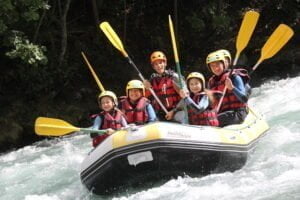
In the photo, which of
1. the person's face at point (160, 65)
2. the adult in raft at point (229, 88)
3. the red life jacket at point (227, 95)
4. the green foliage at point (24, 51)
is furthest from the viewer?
the green foliage at point (24, 51)

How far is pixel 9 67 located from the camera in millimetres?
11914

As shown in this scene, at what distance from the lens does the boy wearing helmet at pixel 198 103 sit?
6.46 metres

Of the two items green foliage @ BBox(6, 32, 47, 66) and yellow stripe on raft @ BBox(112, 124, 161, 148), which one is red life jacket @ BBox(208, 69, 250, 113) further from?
green foliage @ BBox(6, 32, 47, 66)

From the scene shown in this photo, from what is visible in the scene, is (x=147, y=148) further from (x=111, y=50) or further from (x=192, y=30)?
(x=192, y=30)

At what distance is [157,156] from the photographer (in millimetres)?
5824

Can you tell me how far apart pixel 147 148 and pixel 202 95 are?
1.13 metres

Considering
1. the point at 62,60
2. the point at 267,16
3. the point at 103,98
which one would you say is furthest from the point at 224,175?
the point at 267,16

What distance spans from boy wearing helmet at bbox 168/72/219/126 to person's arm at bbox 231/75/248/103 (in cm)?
44

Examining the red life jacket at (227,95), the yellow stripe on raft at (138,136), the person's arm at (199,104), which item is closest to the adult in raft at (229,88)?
the red life jacket at (227,95)

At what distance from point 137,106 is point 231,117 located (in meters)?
1.19

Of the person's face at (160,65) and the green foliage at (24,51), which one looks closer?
the person's face at (160,65)

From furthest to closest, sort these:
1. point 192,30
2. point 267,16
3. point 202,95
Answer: point 267,16, point 192,30, point 202,95

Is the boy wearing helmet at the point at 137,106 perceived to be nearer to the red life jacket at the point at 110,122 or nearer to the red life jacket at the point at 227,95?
the red life jacket at the point at 110,122

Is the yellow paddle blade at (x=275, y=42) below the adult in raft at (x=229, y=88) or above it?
above
